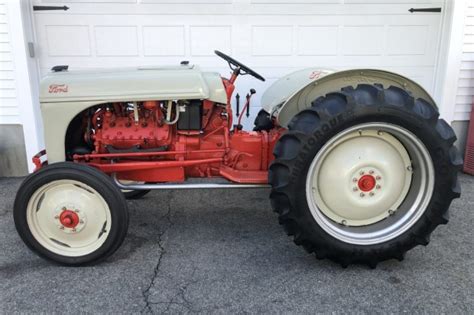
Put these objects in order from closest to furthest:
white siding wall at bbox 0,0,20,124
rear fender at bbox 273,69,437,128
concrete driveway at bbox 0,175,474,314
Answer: concrete driveway at bbox 0,175,474,314 → rear fender at bbox 273,69,437,128 → white siding wall at bbox 0,0,20,124

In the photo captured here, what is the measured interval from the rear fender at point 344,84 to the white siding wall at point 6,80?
3201mm

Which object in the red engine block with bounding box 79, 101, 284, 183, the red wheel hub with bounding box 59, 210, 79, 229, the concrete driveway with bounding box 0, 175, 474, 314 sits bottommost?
the concrete driveway with bounding box 0, 175, 474, 314

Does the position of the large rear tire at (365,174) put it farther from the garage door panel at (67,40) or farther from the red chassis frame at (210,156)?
the garage door panel at (67,40)

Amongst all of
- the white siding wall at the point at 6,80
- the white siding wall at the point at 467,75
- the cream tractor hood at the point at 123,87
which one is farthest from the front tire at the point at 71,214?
the white siding wall at the point at 467,75

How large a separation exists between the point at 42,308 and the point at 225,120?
1.71 m

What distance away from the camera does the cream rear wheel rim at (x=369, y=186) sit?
107 inches

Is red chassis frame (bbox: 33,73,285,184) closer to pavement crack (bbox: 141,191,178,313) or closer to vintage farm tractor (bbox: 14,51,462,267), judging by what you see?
vintage farm tractor (bbox: 14,51,462,267)

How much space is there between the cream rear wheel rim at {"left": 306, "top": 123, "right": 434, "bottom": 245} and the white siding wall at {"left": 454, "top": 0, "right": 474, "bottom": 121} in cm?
267

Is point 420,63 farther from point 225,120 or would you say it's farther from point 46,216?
point 46,216

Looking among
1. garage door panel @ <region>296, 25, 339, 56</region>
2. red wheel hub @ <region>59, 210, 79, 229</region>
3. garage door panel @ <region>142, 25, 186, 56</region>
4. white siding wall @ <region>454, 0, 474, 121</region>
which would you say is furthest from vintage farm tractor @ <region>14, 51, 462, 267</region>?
white siding wall @ <region>454, 0, 474, 121</region>

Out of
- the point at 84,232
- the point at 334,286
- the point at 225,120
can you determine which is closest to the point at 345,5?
the point at 225,120

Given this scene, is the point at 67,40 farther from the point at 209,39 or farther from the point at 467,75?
the point at 467,75

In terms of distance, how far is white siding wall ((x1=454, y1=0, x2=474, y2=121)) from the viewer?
470 centimetres

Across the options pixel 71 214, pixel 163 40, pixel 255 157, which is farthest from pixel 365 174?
pixel 163 40
